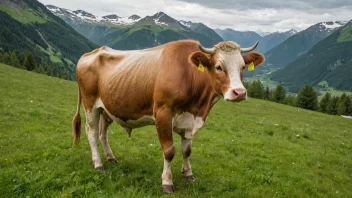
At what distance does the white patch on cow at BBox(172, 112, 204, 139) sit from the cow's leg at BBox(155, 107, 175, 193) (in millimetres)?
283

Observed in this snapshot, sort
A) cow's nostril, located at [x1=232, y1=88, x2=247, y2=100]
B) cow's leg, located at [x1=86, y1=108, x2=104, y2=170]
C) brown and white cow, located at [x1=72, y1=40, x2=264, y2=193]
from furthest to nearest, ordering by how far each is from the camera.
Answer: cow's leg, located at [x1=86, y1=108, x2=104, y2=170]
brown and white cow, located at [x1=72, y1=40, x2=264, y2=193]
cow's nostril, located at [x1=232, y1=88, x2=247, y2=100]

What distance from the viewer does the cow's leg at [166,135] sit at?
7.55 m

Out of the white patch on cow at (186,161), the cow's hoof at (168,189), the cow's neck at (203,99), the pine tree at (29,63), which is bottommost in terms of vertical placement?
the pine tree at (29,63)

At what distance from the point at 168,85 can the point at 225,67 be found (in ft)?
4.85

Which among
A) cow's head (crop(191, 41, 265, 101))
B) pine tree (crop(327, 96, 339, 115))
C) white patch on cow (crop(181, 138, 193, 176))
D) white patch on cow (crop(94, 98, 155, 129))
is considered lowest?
pine tree (crop(327, 96, 339, 115))

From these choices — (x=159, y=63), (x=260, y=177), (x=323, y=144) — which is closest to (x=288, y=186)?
(x=260, y=177)

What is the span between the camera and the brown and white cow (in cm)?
710

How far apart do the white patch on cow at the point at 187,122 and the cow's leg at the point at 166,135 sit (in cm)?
28

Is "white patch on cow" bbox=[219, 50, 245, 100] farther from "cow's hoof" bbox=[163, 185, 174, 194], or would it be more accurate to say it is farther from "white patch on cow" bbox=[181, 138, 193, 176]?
"cow's hoof" bbox=[163, 185, 174, 194]

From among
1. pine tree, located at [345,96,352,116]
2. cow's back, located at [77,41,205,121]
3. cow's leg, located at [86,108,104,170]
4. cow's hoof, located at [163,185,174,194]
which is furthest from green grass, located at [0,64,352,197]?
pine tree, located at [345,96,352,116]

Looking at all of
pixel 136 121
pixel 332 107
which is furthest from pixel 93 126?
pixel 332 107

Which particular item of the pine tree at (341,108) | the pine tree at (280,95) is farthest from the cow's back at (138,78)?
the pine tree at (341,108)

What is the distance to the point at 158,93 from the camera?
7.61 m

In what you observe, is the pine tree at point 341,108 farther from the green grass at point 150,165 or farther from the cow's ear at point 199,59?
the cow's ear at point 199,59
